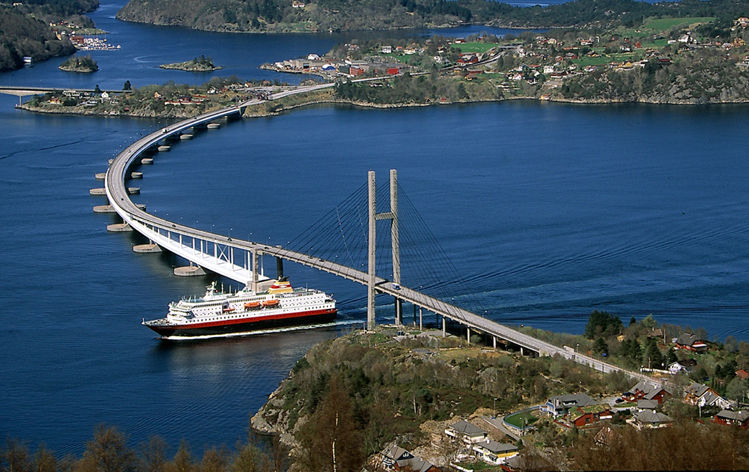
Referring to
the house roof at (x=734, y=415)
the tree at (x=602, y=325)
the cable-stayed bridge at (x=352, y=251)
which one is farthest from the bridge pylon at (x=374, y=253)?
the house roof at (x=734, y=415)

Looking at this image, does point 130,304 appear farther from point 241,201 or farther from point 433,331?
point 241,201

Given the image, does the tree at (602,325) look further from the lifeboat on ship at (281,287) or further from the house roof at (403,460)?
the lifeboat on ship at (281,287)

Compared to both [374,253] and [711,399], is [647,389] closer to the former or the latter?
[711,399]

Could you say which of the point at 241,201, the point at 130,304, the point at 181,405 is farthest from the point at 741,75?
the point at 181,405

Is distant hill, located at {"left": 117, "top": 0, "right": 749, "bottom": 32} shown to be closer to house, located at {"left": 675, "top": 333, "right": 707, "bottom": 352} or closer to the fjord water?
the fjord water

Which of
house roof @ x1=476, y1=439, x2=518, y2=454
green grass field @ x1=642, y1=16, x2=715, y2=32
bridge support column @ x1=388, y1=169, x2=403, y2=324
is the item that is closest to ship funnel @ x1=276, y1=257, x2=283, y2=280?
bridge support column @ x1=388, y1=169, x2=403, y2=324

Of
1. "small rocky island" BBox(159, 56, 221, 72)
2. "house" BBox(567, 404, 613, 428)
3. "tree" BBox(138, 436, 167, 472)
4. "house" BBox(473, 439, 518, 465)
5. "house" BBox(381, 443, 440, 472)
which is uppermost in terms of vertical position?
"small rocky island" BBox(159, 56, 221, 72)
